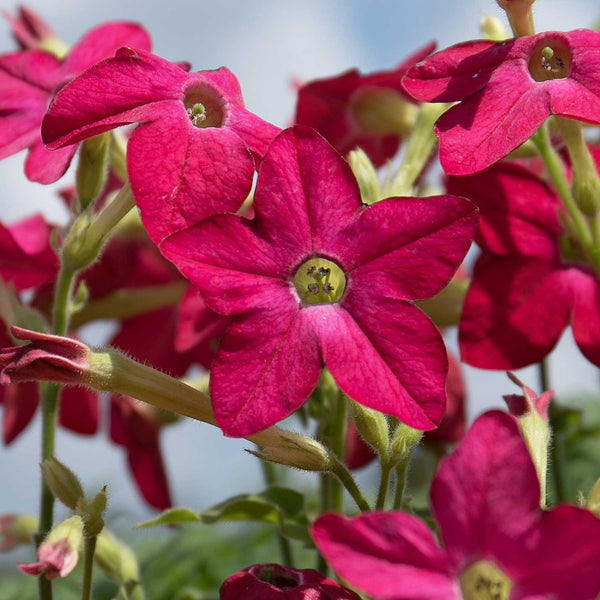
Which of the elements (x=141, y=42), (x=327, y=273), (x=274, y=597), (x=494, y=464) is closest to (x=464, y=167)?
(x=327, y=273)

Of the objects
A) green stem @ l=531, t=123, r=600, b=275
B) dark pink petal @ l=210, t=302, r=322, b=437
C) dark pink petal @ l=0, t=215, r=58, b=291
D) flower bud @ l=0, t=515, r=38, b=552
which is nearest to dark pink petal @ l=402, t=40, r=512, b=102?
green stem @ l=531, t=123, r=600, b=275

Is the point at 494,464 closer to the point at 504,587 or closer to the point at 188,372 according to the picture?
the point at 504,587

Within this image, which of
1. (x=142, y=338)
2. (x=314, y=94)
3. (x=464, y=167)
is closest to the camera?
(x=464, y=167)

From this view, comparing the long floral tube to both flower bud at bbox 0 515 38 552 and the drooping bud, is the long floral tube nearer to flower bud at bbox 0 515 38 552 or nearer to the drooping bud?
the drooping bud

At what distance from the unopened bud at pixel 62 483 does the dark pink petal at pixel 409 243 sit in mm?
309

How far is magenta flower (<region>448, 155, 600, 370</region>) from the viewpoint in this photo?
3.37ft

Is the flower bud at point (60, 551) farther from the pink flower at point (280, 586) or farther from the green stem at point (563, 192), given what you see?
the green stem at point (563, 192)

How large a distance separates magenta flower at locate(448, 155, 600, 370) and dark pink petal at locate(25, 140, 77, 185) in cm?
39

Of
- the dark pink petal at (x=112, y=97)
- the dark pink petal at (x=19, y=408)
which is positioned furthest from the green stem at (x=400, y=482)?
the dark pink petal at (x=19, y=408)

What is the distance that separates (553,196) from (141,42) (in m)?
0.50

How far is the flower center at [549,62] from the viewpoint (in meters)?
0.89

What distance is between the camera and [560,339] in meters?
1.07

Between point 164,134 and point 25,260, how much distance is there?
1.61 ft

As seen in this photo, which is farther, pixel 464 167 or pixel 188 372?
pixel 188 372
